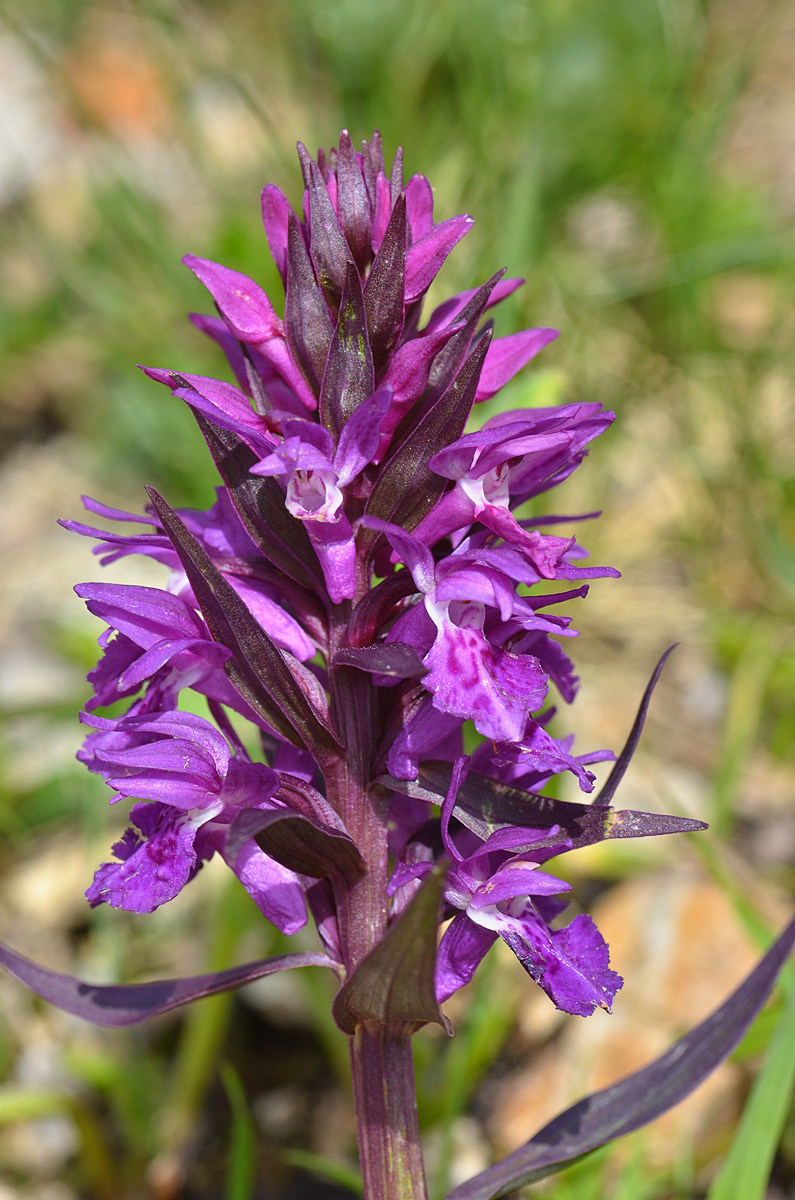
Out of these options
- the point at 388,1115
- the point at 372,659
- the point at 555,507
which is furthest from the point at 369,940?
the point at 555,507

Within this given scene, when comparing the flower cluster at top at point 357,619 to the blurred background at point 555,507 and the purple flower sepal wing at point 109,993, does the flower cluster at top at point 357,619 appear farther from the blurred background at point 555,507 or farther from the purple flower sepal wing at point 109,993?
the blurred background at point 555,507

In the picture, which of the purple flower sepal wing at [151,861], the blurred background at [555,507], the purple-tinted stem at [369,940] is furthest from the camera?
the blurred background at [555,507]

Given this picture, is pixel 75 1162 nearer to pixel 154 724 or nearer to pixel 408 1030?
pixel 408 1030

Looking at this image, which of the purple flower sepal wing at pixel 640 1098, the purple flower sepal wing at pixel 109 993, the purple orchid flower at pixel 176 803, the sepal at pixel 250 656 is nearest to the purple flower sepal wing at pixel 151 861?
the purple orchid flower at pixel 176 803

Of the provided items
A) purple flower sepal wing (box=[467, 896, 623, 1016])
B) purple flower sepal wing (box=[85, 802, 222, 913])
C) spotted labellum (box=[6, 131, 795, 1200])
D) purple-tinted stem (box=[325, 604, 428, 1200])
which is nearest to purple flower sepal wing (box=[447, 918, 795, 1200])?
spotted labellum (box=[6, 131, 795, 1200])

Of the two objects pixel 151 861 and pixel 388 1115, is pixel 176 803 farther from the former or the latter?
pixel 388 1115

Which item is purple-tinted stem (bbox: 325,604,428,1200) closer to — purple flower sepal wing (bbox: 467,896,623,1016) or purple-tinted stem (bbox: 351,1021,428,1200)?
purple-tinted stem (bbox: 351,1021,428,1200)

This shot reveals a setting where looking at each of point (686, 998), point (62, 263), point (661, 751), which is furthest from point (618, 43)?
point (686, 998)

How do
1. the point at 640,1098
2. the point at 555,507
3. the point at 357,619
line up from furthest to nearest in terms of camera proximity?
the point at 555,507, the point at 640,1098, the point at 357,619
